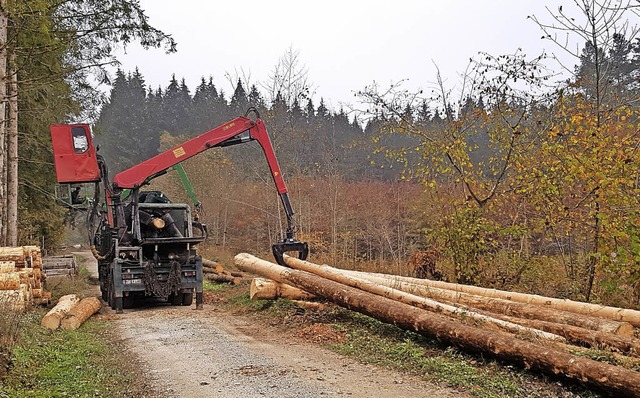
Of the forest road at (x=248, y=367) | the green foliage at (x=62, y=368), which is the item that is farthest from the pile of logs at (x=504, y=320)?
the green foliage at (x=62, y=368)

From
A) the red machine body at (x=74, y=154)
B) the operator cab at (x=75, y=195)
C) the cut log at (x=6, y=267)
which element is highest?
the red machine body at (x=74, y=154)

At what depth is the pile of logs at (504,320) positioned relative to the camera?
6145mm

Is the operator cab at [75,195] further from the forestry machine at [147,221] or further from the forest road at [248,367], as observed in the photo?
the forest road at [248,367]

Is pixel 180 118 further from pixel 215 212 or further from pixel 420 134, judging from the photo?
pixel 420 134

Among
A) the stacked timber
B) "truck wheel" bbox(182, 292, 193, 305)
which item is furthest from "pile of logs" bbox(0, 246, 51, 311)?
the stacked timber

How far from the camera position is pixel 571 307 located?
9.45m

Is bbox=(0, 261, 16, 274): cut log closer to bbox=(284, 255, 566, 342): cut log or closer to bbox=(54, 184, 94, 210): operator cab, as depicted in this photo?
bbox=(54, 184, 94, 210): operator cab

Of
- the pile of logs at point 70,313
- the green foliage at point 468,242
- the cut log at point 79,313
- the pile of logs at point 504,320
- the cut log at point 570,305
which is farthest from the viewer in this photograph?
the green foliage at point 468,242

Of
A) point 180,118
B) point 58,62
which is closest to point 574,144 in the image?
point 58,62

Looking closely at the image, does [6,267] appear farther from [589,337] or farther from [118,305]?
[589,337]

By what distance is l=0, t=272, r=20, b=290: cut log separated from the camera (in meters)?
11.1

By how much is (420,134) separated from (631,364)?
29.1 ft

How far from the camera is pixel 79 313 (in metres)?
11.0

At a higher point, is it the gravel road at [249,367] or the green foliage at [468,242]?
the green foliage at [468,242]
